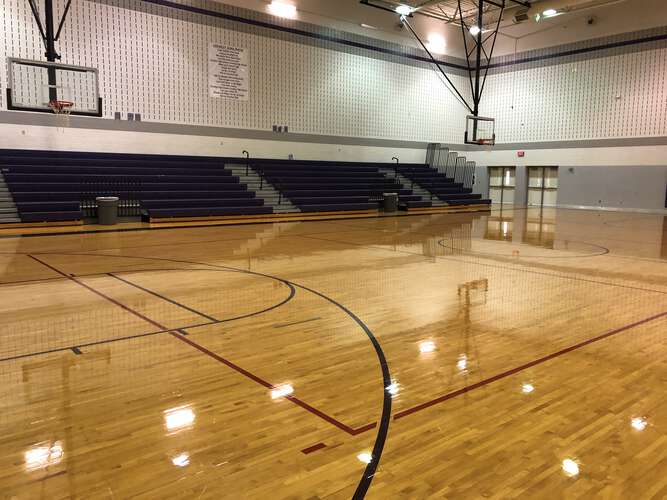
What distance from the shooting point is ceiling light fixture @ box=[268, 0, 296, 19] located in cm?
1590

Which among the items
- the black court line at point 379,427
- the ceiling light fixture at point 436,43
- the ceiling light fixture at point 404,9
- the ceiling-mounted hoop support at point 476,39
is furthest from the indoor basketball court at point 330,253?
the ceiling light fixture at point 404,9

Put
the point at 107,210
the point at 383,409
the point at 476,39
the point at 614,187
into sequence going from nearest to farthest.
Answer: the point at 383,409, the point at 107,210, the point at 614,187, the point at 476,39

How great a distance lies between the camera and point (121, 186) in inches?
477

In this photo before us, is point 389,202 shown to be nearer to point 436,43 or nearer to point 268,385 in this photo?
point 436,43

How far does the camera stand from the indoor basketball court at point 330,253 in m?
2.26

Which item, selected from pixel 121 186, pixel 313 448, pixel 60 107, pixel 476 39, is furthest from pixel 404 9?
pixel 313 448

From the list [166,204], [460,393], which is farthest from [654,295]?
[166,204]

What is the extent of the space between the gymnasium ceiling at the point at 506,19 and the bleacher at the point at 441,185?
15.2 feet

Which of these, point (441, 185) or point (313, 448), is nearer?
point (313, 448)

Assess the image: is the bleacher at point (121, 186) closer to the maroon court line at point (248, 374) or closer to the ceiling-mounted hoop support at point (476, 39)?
the maroon court line at point (248, 374)

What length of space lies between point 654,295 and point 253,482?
16.0 ft

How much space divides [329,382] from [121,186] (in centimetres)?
1052

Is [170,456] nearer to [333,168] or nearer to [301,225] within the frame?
[301,225]

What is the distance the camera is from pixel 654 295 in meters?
5.36
